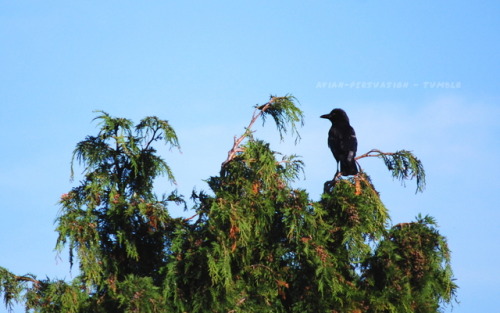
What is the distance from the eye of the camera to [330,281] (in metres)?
7.60

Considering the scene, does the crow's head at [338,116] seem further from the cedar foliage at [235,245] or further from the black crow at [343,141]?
the cedar foliage at [235,245]

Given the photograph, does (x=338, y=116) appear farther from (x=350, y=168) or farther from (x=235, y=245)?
(x=235, y=245)

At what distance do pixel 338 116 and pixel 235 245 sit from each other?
4.74 m

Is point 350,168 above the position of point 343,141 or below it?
below

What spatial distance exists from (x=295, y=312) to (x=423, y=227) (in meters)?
1.85

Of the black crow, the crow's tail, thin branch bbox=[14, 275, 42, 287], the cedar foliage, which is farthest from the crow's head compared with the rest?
thin branch bbox=[14, 275, 42, 287]

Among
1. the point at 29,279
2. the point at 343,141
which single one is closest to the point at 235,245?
the point at 29,279

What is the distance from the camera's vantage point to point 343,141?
11.1 meters

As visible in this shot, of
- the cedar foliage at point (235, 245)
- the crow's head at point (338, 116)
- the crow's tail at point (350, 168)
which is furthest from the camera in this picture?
the crow's head at point (338, 116)

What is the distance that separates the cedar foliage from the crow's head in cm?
290

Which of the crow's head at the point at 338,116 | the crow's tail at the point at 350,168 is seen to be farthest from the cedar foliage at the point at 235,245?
the crow's head at the point at 338,116

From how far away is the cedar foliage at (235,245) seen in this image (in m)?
7.65

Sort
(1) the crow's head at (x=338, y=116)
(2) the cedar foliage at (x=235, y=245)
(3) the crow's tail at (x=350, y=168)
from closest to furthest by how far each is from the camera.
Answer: (2) the cedar foliage at (x=235, y=245)
(3) the crow's tail at (x=350, y=168)
(1) the crow's head at (x=338, y=116)

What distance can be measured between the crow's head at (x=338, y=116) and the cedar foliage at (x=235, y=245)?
9.53ft
